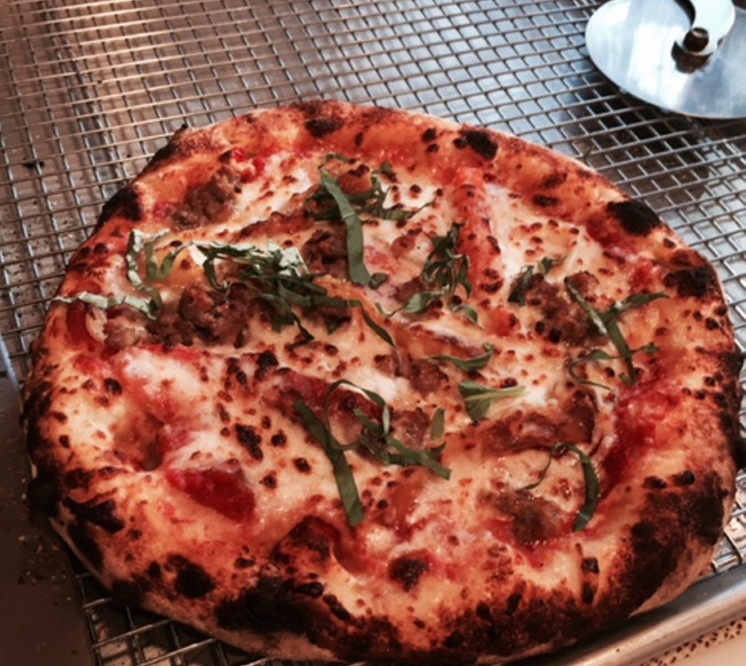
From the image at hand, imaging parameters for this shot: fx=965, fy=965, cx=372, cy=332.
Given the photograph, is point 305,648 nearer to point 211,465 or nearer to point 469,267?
point 211,465

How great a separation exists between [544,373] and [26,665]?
1.17 m

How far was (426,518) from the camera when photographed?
1.84 meters

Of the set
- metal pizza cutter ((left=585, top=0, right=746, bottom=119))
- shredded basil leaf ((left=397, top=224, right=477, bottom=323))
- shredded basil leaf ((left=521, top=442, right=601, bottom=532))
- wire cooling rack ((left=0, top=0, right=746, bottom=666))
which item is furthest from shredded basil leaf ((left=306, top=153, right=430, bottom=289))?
metal pizza cutter ((left=585, top=0, right=746, bottom=119))

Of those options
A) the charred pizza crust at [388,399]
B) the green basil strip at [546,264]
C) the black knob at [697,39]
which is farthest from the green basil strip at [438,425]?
the black knob at [697,39]

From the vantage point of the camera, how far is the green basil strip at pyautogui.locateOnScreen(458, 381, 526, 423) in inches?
77.9

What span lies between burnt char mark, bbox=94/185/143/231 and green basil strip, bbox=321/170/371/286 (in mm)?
450

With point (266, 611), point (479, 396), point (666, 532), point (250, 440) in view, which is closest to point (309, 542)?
point (266, 611)

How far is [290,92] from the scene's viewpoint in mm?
3180

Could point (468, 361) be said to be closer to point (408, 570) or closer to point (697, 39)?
point (408, 570)

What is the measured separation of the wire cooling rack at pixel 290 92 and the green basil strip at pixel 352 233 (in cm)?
73

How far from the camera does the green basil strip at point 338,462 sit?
181 centimetres

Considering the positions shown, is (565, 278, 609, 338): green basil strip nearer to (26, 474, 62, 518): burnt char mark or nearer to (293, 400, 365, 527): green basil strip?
(293, 400, 365, 527): green basil strip

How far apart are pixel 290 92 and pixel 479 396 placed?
1590mm

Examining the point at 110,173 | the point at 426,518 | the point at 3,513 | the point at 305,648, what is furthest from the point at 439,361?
the point at 110,173
